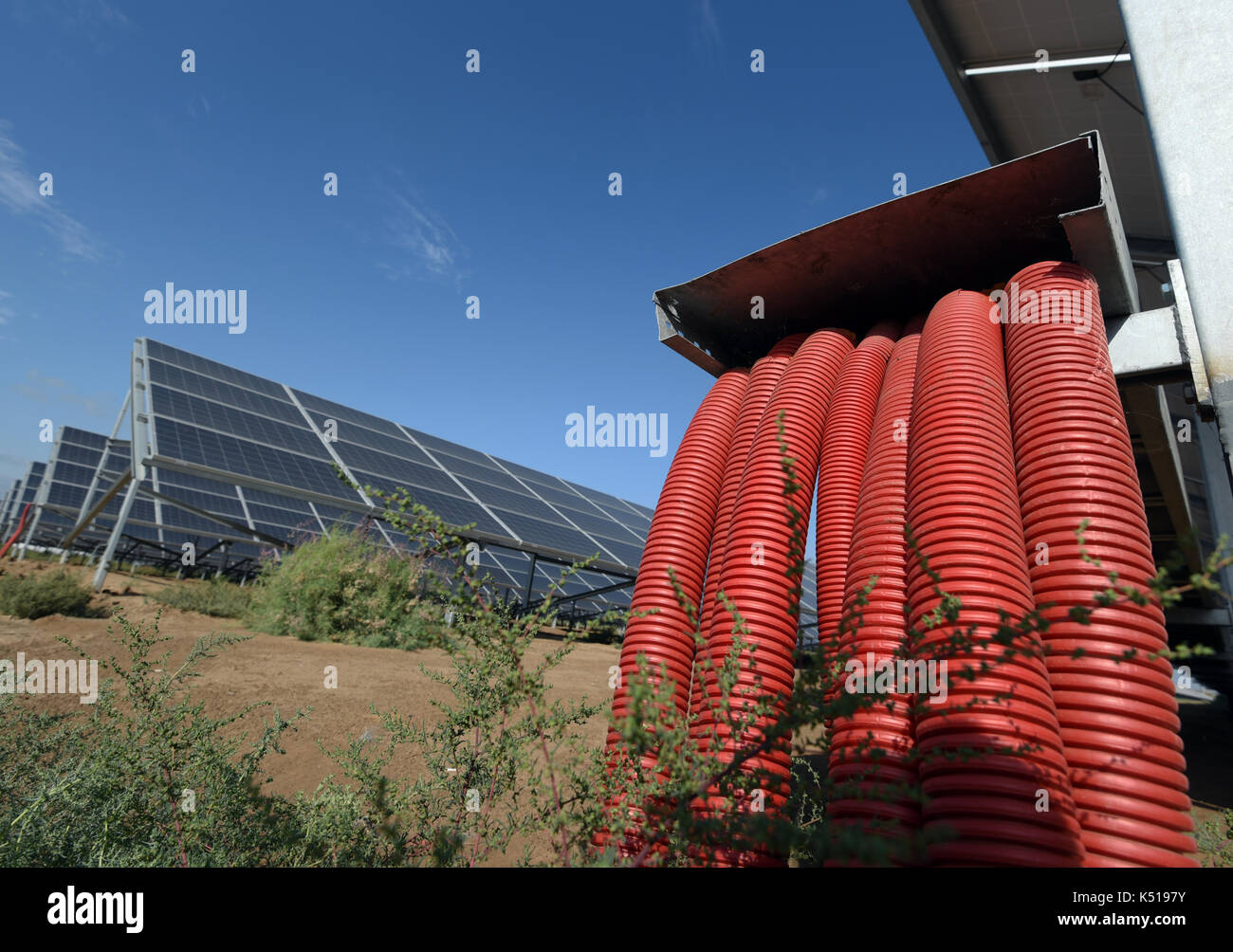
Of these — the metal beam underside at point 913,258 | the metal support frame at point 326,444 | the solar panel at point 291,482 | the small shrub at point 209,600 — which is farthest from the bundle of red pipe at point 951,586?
the small shrub at point 209,600

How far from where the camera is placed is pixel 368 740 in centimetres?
556

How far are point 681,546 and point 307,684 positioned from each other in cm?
521

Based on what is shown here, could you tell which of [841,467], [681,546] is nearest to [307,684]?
[681,546]

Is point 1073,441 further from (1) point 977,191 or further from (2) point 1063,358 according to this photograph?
(1) point 977,191

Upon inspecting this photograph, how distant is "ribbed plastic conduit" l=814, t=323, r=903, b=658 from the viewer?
4523 millimetres

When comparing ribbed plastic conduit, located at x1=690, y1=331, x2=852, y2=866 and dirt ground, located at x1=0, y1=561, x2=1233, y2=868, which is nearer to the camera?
ribbed plastic conduit, located at x1=690, y1=331, x2=852, y2=866

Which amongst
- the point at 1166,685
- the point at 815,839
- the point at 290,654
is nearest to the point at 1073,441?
the point at 1166,685

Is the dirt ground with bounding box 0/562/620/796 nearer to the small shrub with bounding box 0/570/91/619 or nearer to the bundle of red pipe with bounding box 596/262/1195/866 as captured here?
the small shrub with bounding box 0/570/91/619

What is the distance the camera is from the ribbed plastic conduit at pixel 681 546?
4262mm

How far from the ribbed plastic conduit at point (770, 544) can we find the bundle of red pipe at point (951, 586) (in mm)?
19

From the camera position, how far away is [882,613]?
347 centimetres

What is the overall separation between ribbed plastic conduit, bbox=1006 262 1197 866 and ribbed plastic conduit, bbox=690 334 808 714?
1.93 m

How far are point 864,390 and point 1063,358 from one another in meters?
1.47

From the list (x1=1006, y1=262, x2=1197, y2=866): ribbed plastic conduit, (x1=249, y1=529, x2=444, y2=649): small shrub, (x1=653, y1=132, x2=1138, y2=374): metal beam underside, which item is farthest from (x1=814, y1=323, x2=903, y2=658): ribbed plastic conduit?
(x1=249, y1=529, x2=444, y2=649): small shrub
